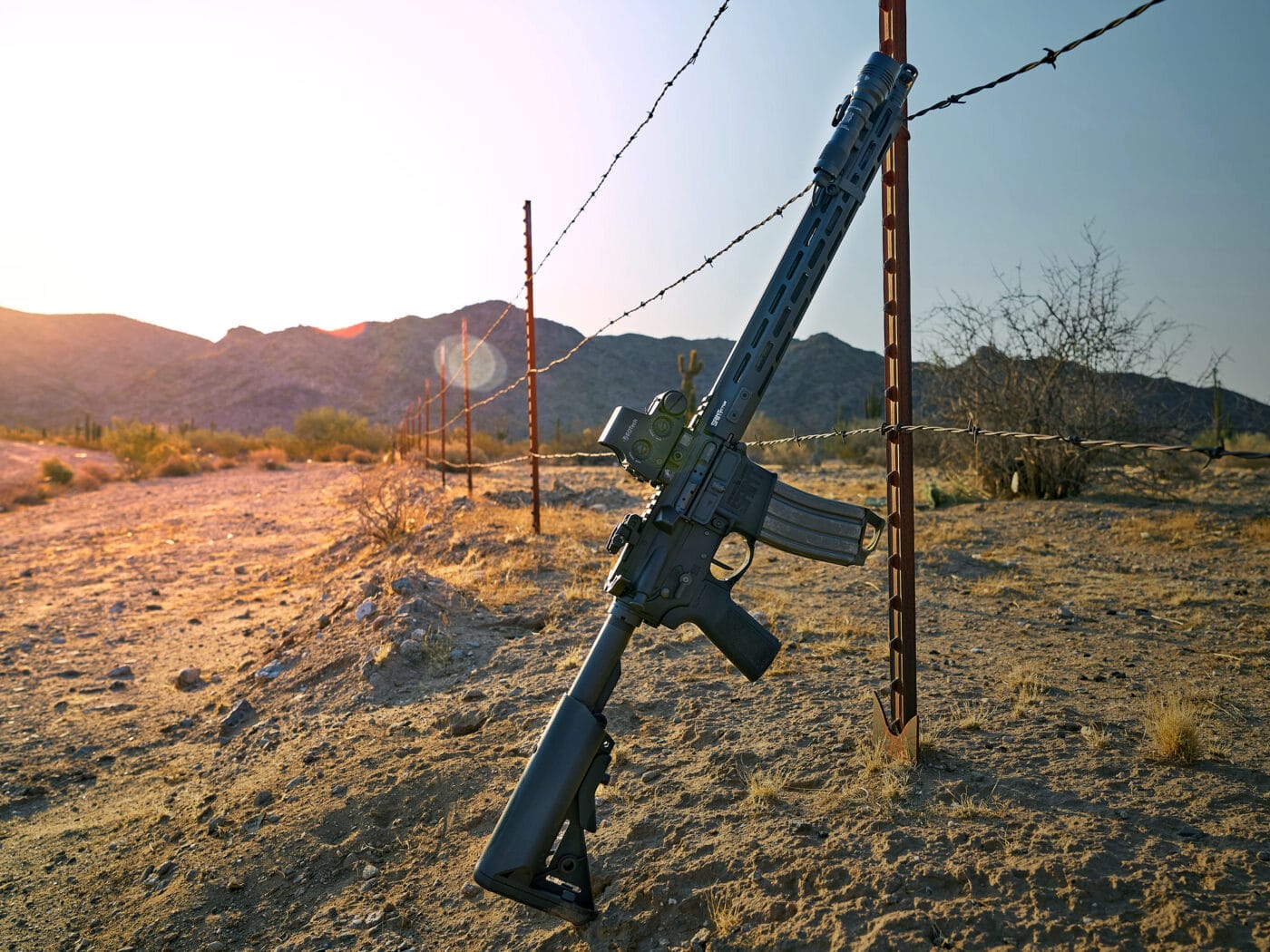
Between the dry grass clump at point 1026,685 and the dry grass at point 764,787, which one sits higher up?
the dry grass clump at point 1026,685

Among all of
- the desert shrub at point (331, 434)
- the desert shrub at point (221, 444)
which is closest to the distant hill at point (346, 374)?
the desert shrub at point (331, 434)

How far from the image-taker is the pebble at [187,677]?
502cm

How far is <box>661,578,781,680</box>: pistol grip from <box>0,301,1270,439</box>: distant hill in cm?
4813

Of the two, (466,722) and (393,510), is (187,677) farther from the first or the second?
(393,510)

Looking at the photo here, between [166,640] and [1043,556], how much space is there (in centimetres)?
716

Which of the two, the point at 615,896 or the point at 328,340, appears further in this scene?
the point at 328,340

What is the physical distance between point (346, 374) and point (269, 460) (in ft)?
140

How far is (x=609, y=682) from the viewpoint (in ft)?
7.48

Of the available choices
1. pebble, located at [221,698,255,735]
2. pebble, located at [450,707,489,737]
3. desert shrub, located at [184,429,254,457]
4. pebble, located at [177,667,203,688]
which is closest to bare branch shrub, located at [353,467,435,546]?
pebble, located at [177,667,203,688]

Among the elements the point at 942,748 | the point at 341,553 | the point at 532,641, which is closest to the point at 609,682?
the point at 942,748

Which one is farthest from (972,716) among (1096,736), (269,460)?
(269,460)

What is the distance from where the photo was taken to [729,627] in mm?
2568

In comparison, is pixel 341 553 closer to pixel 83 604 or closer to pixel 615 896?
pixel 83 604

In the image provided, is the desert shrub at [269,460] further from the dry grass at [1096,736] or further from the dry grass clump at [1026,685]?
the dry grass at [1096,736]
